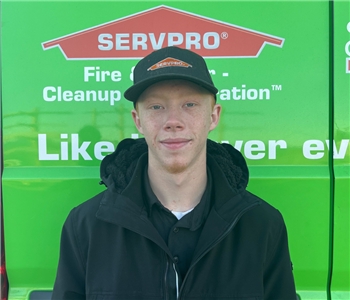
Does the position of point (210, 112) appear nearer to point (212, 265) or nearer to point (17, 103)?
point (212, 265)

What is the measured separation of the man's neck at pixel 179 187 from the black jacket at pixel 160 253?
0.07 metres

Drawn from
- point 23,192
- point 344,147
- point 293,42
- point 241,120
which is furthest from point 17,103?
point 344,147

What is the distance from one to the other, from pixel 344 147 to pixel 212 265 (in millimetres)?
853

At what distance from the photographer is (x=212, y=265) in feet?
3.91

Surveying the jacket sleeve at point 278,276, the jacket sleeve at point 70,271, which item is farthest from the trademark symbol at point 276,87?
the jacket sleeve at point 70,271

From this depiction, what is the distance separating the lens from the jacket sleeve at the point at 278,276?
4.15 feet

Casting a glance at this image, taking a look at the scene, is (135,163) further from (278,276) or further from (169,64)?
(278,276)

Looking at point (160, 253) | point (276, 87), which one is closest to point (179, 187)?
point (160, 253)

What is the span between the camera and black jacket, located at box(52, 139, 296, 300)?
1.17 meters

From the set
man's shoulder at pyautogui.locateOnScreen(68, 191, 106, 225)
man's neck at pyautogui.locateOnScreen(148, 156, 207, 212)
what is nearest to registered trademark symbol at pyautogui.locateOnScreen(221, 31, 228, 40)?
man's neck at pyautogui.locateOnScreen(148, 156, 207, 212)

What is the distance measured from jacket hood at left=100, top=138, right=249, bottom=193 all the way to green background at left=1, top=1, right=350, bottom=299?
4.2 inches

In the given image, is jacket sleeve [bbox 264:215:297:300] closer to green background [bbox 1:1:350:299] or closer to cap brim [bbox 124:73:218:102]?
green background [bbox 1:1:350:299]

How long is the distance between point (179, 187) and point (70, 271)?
0.55 m

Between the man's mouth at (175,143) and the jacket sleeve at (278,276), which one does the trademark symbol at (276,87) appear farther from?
the jacket sleeve at (278,276)
